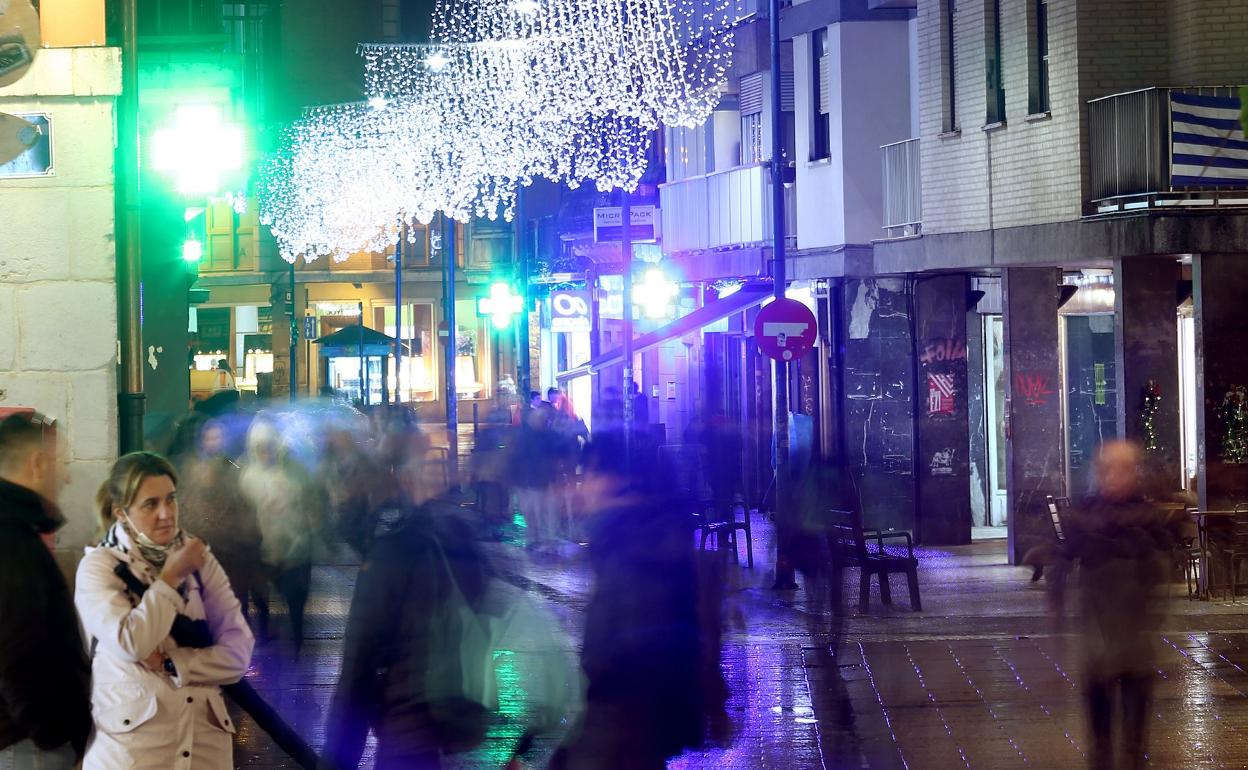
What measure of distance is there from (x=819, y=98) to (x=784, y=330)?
753 cm

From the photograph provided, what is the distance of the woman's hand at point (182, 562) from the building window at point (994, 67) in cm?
1687

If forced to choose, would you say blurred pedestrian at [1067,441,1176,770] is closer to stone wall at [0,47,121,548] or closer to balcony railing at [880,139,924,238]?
stone wall at [0,47,121,548]

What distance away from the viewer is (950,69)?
71.3 feet

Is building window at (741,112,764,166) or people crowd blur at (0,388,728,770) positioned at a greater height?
building window at (741,112,764,166)

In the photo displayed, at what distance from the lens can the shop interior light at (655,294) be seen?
31891 mm

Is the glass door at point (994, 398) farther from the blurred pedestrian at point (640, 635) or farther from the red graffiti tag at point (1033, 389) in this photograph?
the blurred pedestrian at point (640, 635)

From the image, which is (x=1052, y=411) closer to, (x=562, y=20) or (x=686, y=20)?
(x=562, y=20)

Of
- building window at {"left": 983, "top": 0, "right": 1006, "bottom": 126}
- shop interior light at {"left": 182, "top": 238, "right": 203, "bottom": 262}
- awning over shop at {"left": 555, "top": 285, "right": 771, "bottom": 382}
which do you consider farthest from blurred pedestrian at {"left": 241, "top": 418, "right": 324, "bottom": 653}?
awning over shop at {"left": 555, "top": 285, "right": 771, "bottom": 382}

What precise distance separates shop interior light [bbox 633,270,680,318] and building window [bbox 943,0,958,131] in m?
10.9

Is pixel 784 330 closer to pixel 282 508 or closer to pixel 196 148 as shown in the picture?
pixel 196 148

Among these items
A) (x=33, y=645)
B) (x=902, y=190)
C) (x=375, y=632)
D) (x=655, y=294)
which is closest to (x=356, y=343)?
(x=655, y=294)

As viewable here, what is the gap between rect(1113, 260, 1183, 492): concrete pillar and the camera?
692 inches

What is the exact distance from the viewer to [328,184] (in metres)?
42.9

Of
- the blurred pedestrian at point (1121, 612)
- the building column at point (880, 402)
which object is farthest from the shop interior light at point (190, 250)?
the blurred pedestrian at point (1121, 612)
